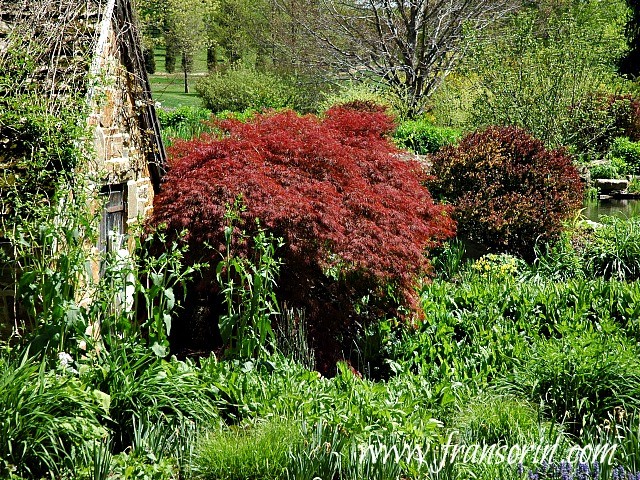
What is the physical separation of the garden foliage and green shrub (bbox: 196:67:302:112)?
17548 millimetres

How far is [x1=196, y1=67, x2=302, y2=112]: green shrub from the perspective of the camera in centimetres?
2696

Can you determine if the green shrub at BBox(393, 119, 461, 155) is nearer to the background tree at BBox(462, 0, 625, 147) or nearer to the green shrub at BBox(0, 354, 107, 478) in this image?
the background tree at BBox(462, 0, 625, 147)

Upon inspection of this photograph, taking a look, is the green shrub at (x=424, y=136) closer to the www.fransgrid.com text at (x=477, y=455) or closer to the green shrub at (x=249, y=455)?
the www.fransgrid.com text at (x=477, y=455)

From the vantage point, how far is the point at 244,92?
27.1 m

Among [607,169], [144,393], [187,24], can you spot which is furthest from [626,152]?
[187,24]

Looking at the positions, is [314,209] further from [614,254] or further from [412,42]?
[412,42]

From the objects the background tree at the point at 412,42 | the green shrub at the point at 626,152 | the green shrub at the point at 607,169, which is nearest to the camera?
the green shrub at the point at 607,169

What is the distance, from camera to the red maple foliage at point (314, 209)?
5.80m

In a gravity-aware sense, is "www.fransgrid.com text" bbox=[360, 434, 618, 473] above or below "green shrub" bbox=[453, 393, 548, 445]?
above

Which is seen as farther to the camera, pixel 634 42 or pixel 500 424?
pixel 634 42

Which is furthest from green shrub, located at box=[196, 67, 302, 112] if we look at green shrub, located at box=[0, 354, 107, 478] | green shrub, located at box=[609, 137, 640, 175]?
green shrub, located at box=[0, 354, 107, 478]

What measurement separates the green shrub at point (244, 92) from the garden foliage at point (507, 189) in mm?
17548

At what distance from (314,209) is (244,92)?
2209cm

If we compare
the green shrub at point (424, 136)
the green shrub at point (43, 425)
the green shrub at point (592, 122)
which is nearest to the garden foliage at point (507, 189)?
the green shrub at point (592, 122)
